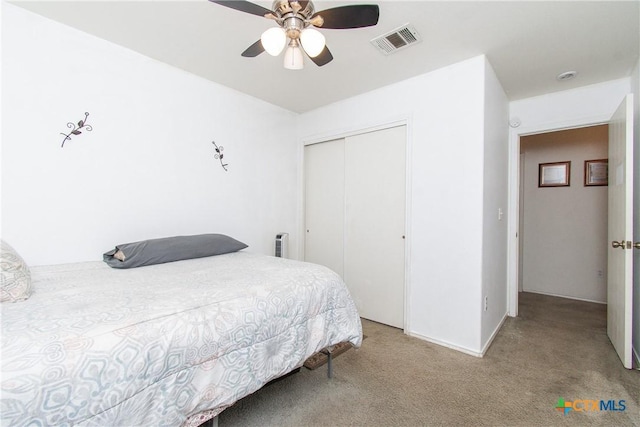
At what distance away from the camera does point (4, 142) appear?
1.78 meters

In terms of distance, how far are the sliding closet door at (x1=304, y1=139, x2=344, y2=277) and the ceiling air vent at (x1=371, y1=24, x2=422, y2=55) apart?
125 cm

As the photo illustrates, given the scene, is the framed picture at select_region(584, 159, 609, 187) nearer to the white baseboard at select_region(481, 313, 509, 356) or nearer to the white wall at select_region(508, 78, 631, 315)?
the white wall at select_region(508, 78, 631, 315)

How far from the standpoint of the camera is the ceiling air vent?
1984 millimetres

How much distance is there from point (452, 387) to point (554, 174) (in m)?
3.64

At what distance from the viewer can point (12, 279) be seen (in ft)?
3.82

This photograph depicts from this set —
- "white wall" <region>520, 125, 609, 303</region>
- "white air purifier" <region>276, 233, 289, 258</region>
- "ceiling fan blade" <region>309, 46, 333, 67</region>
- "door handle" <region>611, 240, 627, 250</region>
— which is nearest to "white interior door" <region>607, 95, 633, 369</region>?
"door handle" <region>611, 240, 627, 250</region>

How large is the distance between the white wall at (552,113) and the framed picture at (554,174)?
132 centimetres

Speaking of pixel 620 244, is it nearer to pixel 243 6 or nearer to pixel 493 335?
pixel 493 335

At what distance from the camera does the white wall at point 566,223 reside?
3.71 m

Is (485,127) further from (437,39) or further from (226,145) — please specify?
(226,145)

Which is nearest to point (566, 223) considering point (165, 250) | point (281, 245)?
point (281, 245)

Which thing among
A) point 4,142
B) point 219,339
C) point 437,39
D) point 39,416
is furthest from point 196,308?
point 437,39

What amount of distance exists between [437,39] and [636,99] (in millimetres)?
1774

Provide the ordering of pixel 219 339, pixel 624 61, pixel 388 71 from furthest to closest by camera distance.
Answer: pixel 388 71 < pixel 624 61 < pixel 219 339
